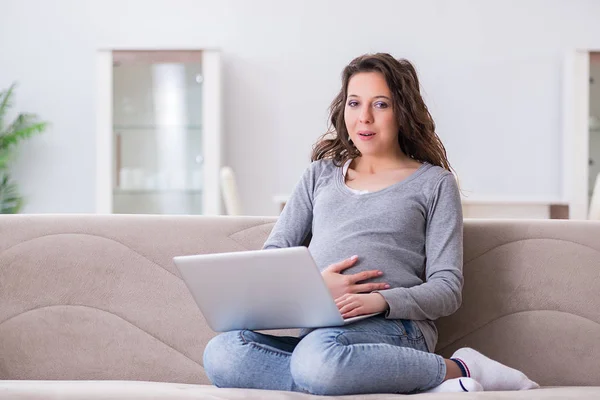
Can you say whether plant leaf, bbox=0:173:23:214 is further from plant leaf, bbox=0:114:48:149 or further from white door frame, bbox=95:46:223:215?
white door frame, bbox=95:46:223:215

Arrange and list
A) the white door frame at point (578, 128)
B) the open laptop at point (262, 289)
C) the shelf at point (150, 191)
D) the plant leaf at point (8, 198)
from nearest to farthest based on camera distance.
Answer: the open laptop at point (262, 289)
the white door frame at point (578, 128)
the shelf at point (150, 191)
the plant leaf at point (8, 198)

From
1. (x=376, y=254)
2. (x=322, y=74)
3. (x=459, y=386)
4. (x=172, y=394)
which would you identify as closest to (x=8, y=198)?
(x=322, y=74)

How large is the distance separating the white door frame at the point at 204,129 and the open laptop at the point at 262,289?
3309mm

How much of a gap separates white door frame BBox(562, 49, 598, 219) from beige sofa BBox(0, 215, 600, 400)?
3166 mm

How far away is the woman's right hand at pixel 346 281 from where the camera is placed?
1.77m

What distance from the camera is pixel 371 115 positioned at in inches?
79.5

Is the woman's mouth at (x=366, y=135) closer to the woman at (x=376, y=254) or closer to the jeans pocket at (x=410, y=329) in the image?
the woman at (x=376, y=254)

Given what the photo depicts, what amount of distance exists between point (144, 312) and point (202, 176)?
3122 mm

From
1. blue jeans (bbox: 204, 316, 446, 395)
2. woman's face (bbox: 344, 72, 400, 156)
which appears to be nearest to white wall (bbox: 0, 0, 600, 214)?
woman's face (bbox: 344, 72, 400, 156)

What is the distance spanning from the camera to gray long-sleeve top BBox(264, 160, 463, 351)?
1.75 m

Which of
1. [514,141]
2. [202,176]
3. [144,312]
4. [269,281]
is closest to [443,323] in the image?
[269,281]

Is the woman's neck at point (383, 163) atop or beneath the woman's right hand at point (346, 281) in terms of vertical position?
atop

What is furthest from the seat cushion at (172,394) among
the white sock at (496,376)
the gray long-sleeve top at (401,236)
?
the gray long-sleeve top at (401,236)

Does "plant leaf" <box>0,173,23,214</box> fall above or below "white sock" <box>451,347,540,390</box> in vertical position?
above
